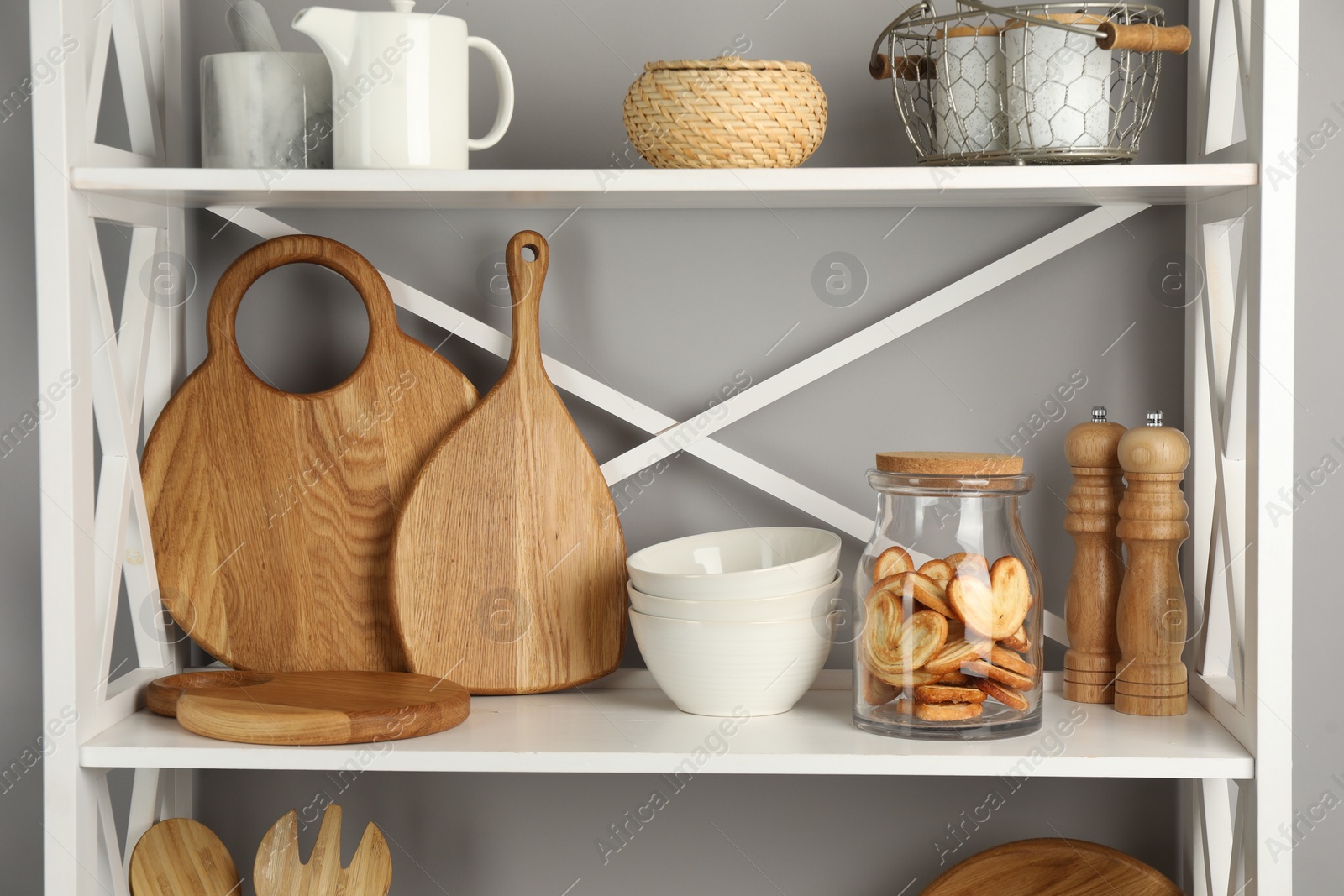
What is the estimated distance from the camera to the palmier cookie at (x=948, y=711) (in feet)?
2.68

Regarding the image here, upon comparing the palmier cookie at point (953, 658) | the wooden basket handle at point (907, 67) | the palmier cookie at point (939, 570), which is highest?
the wooden basket handle at point (907, 67)

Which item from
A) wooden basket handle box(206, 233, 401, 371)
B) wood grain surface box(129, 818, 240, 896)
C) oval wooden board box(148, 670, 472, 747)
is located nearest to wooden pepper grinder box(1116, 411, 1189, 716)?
oval wooden board box(148, 670, 472, 747)

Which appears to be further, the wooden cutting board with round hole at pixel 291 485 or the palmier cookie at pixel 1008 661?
the wooden cutting board with round hole at pixel 291 485

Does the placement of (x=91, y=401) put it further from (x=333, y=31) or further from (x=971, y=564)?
(x=971, y=564)

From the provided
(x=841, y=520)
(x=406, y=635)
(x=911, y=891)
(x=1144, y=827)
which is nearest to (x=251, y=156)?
(x=406, y=635)

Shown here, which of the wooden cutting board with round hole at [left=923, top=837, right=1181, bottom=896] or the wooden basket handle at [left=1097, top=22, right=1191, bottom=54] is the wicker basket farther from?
the wooden cutting board with round hole at [left=923, top=837, right=1181, bottom=896]

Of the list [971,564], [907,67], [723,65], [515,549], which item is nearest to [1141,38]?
[907,67]

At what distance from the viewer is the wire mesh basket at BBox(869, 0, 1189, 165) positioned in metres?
0.81

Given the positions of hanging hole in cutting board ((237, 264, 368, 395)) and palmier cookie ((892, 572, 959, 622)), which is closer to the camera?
palmier cookie ((892, 572, 959, 622))

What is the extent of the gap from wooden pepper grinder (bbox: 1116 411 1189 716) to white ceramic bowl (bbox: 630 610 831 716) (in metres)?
0.25

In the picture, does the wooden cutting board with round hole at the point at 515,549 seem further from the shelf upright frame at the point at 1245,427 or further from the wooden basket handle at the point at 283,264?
the shelf upright frame at the point at 1245,427

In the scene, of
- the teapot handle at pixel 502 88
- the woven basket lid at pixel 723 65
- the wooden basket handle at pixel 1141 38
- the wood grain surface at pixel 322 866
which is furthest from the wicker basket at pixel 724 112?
the wood grain surface at pixel 322 866

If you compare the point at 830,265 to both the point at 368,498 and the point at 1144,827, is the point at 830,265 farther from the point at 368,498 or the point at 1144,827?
the point at 1144,827

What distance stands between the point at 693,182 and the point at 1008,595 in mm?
389
